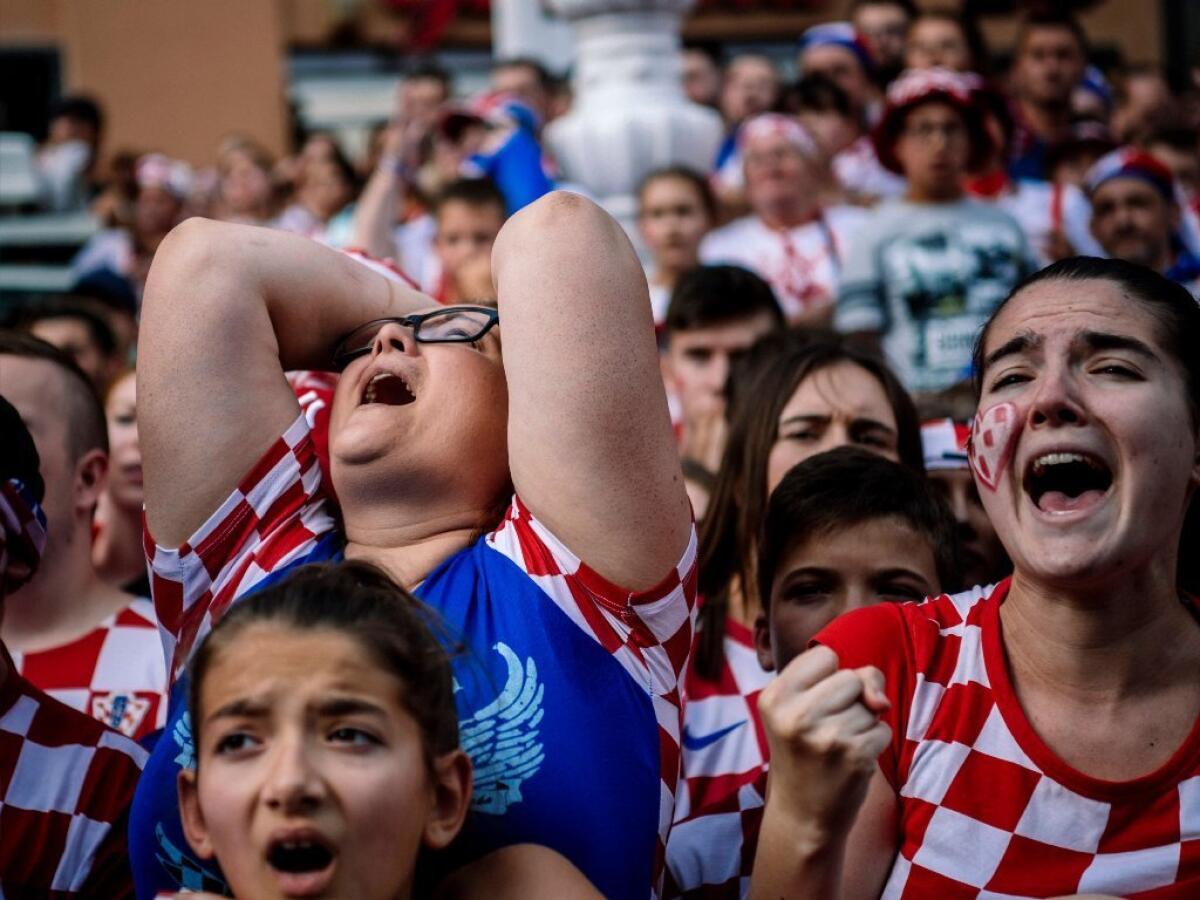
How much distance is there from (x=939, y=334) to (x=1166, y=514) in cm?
270

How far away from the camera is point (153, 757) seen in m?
2.17

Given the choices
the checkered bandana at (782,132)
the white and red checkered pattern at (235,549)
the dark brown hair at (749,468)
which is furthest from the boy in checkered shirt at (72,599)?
the checkered bandana at (782,132)

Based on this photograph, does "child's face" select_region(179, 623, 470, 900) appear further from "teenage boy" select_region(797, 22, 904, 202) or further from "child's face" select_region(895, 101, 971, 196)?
"teenage boy" select_region(797, 22, 904, 202)

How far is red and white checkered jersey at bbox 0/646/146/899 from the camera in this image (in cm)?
237

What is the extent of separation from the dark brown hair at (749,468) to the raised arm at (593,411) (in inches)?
34.8

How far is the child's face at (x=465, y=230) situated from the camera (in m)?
5.57

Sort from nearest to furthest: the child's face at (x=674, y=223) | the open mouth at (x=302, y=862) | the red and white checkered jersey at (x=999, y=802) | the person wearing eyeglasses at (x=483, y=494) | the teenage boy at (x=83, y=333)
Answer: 1. the open mouth at (x=302, y=862)
2. the red and white checkered jersey at (x=999, y=802)
3. the person wearing eyeglasses at (x=483, y=494)
4. the teenage boy at (x=83, y=333)
5. the child's face at (x=674, y=223)

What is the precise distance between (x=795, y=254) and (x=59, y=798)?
360 cm

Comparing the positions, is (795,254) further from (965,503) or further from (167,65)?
(167,65)

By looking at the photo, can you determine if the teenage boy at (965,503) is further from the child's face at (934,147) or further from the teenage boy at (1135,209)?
the teenage boy at (1135,209)

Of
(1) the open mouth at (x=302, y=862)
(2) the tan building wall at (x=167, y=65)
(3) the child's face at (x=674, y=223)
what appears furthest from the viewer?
(2) the tan building wall at (x=167, y=65)

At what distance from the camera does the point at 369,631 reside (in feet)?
6.11

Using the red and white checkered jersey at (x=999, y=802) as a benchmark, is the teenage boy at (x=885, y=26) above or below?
above

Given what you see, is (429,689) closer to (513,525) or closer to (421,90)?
(513,525)
